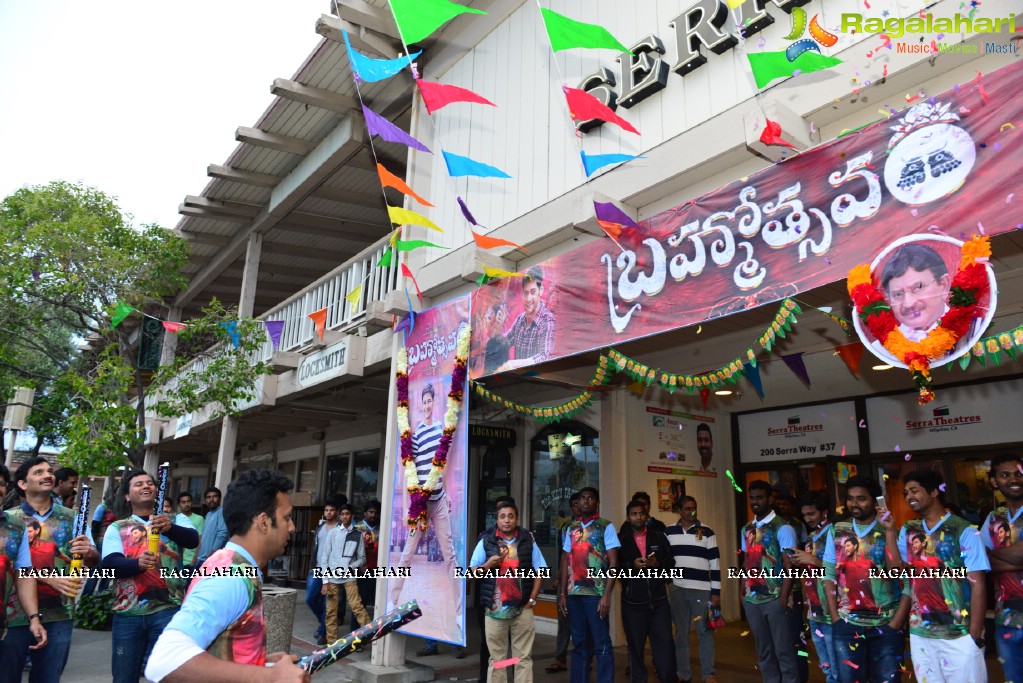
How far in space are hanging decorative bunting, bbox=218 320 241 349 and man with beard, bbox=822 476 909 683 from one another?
9594 millimetres

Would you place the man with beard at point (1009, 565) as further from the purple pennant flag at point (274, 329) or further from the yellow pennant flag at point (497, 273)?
the purple pennant flag at point (274, 329)

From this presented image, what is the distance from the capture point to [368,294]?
10414mm

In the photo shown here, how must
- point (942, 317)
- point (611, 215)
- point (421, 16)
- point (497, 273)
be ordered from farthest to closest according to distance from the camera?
point (497, 273) → point (421, 16) → point (611, 215) → point (942, 317)

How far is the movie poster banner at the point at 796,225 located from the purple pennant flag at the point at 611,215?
86 mm

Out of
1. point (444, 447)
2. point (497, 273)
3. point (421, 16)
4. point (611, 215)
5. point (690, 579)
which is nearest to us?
point (611, 215)

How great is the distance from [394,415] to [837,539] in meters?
5.01

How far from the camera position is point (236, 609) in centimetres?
231

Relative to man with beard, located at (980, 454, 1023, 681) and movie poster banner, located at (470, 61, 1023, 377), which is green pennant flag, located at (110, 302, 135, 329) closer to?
movie poster banner, located at (470, 61, 1023, 377)

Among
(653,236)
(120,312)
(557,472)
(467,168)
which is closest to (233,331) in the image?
(120,312)

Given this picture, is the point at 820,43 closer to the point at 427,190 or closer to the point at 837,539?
the point at 837,539

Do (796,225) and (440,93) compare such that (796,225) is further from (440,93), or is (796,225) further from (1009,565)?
(440,93)

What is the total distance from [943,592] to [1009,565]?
1.35 ft

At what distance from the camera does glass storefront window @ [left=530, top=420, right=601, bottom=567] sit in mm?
10352

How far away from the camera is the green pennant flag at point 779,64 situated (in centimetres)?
488
